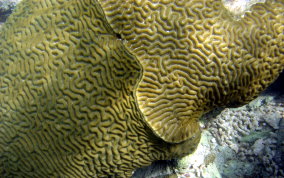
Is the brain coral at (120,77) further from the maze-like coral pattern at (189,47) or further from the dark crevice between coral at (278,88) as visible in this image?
the dark crevice between coral at (278,88)

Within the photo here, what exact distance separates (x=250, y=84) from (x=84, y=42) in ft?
7.20

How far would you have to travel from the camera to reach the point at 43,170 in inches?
113

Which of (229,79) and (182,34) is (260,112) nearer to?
(229,79)

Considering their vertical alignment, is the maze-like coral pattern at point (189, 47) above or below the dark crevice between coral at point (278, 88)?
above

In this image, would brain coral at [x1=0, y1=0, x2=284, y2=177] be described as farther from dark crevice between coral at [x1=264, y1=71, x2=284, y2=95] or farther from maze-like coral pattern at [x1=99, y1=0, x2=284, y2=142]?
dark crevice between coral at [x1=264, y1=71, x2=284, y2=95]

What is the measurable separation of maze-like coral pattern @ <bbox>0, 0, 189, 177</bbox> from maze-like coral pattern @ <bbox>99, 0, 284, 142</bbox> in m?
0.20

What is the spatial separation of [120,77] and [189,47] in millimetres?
906

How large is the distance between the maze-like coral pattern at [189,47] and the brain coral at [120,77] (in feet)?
0.04

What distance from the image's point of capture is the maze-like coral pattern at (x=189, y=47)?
2.30m

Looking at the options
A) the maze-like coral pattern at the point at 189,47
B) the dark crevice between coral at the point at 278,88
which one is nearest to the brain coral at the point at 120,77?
the maze-like coral pattern at the point at 189,47

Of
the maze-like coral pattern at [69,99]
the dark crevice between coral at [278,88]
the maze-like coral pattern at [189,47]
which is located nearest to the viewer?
the maze-like coral pattern at [189,47]

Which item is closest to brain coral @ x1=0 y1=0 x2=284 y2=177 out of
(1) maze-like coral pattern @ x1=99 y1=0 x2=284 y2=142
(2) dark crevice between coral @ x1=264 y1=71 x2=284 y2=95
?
(1) maze-like coral pattern @ x1=99 y1=0 x2=284 y2=142

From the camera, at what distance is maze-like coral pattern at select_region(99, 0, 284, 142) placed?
2301mm

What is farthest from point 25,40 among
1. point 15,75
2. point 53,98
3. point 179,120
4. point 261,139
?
point 261,139
